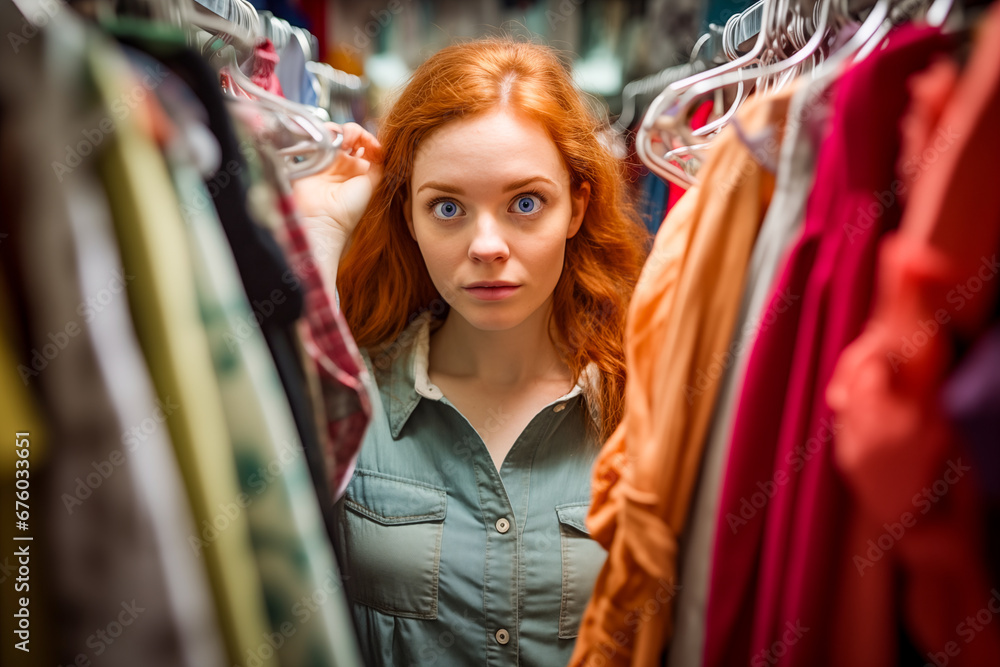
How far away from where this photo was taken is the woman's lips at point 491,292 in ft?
2.77

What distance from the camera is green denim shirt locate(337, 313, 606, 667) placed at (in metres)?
0.85

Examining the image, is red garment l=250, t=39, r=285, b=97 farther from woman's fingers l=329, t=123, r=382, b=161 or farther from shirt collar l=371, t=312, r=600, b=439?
shirt collar l=371, t=312, r=600, b=439

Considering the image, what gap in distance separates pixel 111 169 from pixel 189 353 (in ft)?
0.43

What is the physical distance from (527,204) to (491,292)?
0.13 metres

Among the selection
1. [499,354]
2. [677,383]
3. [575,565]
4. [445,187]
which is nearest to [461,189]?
[445,187]

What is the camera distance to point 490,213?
0.83 meters

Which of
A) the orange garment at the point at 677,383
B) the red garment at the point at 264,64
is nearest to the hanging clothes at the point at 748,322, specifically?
the orange garment at the point at 677,383

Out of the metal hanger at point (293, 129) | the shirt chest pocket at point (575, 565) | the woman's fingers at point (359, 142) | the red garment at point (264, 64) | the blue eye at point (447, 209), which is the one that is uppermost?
the red garment at point (264, 64)

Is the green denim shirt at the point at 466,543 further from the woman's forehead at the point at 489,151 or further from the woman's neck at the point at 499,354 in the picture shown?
the woman's forehead at the point at 489,151

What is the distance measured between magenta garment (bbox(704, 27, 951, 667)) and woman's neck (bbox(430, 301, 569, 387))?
0.49m

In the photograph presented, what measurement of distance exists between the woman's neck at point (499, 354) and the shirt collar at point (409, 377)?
35mm

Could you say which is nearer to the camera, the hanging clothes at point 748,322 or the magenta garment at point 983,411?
the magenta garment at point 983,411

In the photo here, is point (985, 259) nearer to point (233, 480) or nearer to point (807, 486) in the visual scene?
point (807, 486)

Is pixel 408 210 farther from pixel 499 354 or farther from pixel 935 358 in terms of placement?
pixel 935 358
